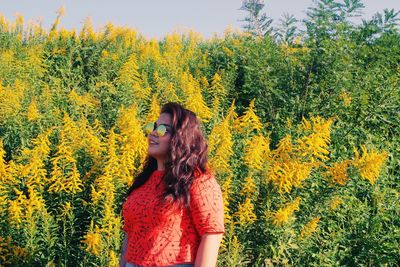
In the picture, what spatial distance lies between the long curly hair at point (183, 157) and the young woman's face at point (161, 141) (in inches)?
0.8

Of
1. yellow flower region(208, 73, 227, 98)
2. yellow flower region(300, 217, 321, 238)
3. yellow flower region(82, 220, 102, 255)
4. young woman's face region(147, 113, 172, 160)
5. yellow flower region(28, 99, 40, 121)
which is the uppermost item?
yellow flower region(208, 73, 227, 98)

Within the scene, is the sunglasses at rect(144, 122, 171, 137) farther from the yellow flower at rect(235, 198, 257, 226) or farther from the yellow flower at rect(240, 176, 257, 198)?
the yellow flower at rect(240, 176, 257, 198)

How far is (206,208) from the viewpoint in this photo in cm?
277

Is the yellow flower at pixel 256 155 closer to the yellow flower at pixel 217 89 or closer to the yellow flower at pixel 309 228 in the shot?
the yellow flower at pixel 309 228

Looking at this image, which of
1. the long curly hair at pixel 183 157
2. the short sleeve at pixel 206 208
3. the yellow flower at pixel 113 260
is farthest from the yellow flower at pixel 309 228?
the short sleeve at pixel 206 208

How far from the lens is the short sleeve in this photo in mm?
2760

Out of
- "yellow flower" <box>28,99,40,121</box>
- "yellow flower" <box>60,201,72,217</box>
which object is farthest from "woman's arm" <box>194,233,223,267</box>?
"yellow flower" <box>28,99,40,121</box>

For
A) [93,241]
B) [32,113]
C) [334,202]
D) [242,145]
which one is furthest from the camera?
[32,113]

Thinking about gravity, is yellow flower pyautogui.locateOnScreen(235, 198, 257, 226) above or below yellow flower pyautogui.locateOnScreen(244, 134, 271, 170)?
below

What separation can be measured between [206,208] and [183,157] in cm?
28

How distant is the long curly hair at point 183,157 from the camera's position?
2.83m

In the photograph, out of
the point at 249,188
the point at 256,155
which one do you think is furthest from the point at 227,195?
the point at 256,155

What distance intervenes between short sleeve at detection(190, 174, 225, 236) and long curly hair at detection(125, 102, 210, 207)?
0.04 metres

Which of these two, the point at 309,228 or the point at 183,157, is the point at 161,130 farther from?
the point at 309,228
